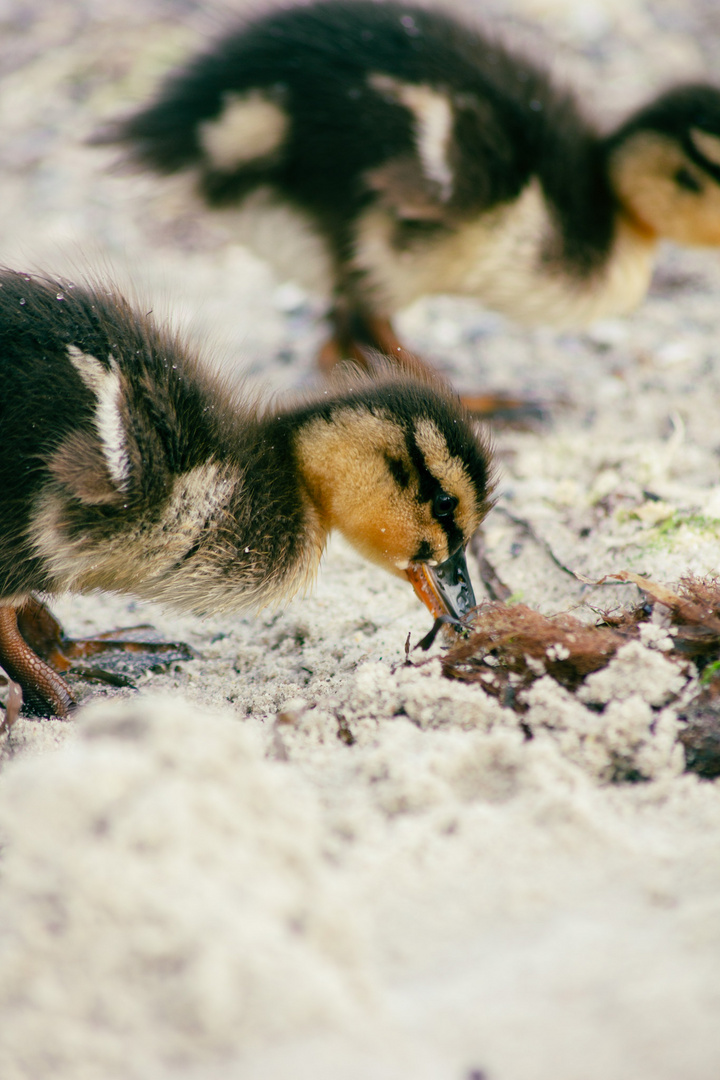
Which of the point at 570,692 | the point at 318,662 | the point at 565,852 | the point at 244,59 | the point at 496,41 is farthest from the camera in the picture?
the point at 496,41

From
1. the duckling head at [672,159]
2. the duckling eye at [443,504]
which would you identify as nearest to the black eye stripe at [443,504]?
the duckling eye at [443,504]

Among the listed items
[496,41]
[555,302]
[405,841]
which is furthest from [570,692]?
[496,41]

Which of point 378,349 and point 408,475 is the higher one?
point 408,475

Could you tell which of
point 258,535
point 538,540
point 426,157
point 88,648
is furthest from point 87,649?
point 426,157

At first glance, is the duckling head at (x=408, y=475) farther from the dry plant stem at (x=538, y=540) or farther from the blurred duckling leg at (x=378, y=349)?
the blurred duckling leg at (x=378, y=349)

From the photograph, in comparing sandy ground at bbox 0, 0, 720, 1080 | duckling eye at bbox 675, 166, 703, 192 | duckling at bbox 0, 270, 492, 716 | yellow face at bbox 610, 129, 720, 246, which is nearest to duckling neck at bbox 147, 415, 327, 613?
duckling at bbox 0, 270, 492, 716

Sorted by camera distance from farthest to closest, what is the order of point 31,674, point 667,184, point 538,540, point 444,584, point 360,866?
point 667,184, point 538,540, point 444,584, point 31,674, point 360,866

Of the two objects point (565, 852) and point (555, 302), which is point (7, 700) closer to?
point (565, 852)

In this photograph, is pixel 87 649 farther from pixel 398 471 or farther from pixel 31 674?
pixel 398 471
